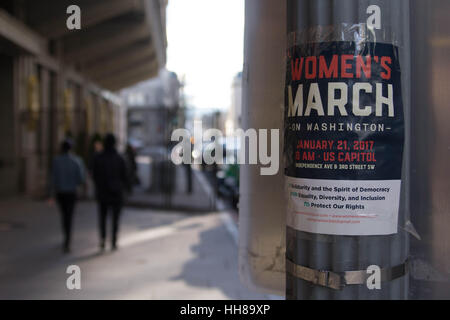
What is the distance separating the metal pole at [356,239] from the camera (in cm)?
196

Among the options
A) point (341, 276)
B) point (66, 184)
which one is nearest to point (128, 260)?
point (66, 184)

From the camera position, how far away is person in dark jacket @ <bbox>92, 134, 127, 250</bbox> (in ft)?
26.1

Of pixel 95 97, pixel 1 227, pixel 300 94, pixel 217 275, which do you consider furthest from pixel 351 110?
pixel 95 97

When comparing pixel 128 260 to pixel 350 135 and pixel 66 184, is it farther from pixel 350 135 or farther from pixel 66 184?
pixel 350 135

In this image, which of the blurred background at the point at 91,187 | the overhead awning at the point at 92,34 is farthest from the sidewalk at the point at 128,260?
the overhead awning at the point at 92,34

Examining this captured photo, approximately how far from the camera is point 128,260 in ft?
24.0

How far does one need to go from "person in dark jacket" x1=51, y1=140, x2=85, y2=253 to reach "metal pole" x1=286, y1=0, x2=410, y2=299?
21.0 ft

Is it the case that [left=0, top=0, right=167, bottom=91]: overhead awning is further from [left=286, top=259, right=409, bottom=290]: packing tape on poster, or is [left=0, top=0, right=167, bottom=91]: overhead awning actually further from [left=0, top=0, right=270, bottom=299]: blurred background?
[left=286, top=259, right=409, bottom=290]: packing tape on poster

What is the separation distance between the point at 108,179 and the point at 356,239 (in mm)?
6492

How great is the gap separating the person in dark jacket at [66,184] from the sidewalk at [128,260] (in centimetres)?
46

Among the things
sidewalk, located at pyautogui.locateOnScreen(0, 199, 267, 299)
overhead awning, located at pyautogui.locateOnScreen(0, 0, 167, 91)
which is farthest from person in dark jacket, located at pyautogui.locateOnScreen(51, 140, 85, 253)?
overhead awning, located at pyautogui.locateOnScreen(0, 0, 167, 91)

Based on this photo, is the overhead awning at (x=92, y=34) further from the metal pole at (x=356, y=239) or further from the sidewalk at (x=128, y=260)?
the metal pole at (x=356, y=239)

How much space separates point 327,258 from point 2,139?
14.8m

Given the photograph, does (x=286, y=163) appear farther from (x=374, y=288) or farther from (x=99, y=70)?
(x=99, y=70)
